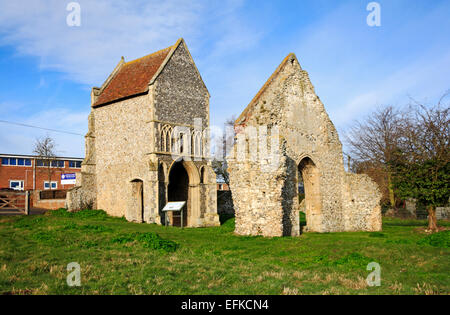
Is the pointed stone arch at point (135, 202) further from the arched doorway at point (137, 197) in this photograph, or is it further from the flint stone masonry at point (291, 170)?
the flint stone masonry at point (291, 170)

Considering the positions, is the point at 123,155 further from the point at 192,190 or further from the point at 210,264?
the point at 210,264

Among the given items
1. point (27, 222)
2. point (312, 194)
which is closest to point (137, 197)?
point (27, 222)

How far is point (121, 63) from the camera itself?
3023cm

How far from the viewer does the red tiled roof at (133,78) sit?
84.2ft

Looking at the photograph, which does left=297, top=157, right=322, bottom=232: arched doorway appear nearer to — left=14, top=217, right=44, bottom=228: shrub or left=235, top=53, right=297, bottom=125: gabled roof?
left=235, top=53, right=297, bottom=125: gabled roof

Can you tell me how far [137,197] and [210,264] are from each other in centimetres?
1676

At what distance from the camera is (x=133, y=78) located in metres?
27.1

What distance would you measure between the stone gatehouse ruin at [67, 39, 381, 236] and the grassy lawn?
9.34ft

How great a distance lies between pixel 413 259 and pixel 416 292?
4.08 metres

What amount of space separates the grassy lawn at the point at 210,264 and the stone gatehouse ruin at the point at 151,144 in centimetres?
993

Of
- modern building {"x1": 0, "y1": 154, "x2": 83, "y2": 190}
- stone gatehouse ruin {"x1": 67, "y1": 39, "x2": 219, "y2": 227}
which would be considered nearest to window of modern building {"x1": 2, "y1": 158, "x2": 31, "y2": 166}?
modern building {"x1": 0, "y1": 154, "x2": 83, "y2": 190}

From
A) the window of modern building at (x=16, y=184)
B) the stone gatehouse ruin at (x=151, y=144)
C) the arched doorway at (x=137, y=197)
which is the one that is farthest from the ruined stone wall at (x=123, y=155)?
the window of modern building at (x=16, y=184)
